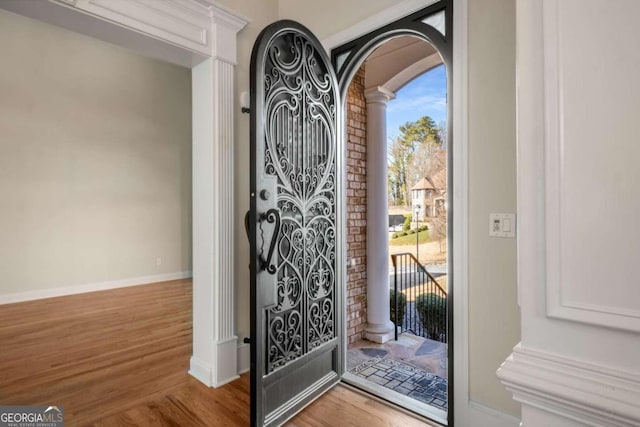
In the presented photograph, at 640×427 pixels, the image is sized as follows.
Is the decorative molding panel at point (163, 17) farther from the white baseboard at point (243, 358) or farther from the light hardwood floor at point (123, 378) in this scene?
the light hardwood floor at point (123, 378)

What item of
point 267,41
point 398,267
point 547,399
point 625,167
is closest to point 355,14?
point 267,41

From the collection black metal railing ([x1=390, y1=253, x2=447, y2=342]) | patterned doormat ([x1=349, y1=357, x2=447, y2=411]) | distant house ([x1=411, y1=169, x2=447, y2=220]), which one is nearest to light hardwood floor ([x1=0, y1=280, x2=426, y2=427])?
patterned doormat ([x1=349, y1=357, x2=447, y2=411])

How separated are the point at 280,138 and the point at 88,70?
4.65 m

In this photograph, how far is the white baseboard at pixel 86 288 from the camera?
14.1ft

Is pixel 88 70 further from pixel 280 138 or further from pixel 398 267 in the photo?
pixel 398 267

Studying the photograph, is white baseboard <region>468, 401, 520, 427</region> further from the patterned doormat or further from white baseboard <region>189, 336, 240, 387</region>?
white baseboard <region>189, 336, 240, 387</region>

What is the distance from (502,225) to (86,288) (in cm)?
556

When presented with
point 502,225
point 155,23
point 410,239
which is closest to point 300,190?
point 502,225

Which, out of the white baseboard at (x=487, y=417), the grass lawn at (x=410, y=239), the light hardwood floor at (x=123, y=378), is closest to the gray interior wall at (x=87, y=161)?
the light hardwood floor at (x=123, y=378)

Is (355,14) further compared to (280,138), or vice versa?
(355,14)

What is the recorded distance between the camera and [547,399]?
0.63m

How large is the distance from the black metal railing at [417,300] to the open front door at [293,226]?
1830mm

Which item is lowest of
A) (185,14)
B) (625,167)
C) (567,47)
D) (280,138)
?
(625,167)

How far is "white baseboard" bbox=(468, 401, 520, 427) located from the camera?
64.1 inches
